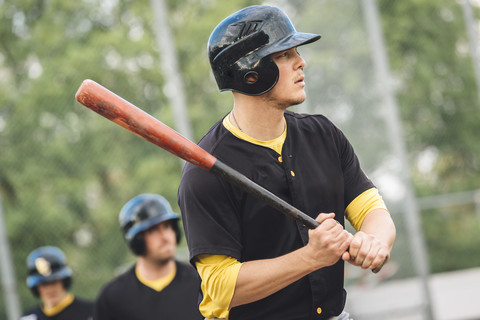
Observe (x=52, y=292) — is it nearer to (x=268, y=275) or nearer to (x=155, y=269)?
(x=155, y=269)

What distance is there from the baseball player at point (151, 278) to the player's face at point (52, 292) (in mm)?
1446

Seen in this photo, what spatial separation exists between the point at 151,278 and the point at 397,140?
2.95 m

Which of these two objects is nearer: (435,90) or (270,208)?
(270,208)

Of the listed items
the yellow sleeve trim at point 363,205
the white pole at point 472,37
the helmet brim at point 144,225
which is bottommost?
the yellow sleeve trim at point 363,205

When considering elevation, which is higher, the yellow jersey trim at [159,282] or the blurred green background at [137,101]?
the blurred green background at [137,101]

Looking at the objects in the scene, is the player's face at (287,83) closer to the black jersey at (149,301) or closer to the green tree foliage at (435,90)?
the black jersey at (149,301)

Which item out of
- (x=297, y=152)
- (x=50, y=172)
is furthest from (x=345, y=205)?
(x=50, y=172)

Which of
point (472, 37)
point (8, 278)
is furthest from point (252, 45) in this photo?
point (472, 37)

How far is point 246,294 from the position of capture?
8.47 ft

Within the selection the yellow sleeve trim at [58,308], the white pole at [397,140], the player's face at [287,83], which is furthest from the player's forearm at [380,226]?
the yellow sleeve trim at [58,308]

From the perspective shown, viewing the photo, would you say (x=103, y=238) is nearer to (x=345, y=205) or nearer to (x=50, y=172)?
(x=50, y=172)

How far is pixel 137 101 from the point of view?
8.38 meters

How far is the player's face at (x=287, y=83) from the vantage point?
110 inches

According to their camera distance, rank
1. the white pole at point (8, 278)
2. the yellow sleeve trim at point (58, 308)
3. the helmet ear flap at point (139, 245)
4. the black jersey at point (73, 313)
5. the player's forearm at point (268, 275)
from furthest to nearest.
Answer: the white pole at point (8, 278) < the yellow sleeve trim at point (58, 308) < the black jersey at point (73, 313) < the helmet ear flap at point (139, 245) < the player's forearm at point (268, 275)
